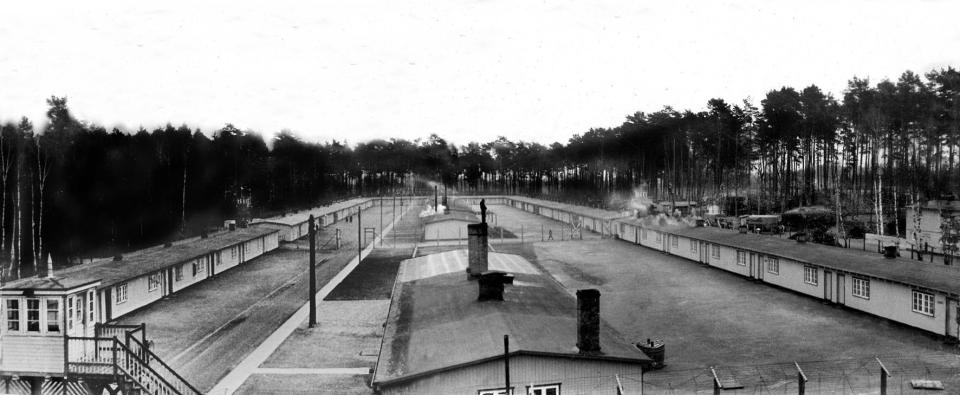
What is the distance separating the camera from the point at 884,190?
6512 centimetres

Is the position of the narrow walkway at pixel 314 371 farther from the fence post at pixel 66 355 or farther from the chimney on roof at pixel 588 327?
the chimney on roof at pixel 588 327

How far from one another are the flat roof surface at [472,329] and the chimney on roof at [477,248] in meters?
0.80

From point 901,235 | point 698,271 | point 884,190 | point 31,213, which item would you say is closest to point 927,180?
point 884,190

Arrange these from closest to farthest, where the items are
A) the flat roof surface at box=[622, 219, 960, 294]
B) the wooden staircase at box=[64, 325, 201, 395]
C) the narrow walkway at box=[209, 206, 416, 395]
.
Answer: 1. the wooden staircase at box=[64, 325, 201, 395]
2. the narrow walkway at box=[209, 206, 416, 395]
3. the flat roof surface at box=[622, 219, 960, 294]

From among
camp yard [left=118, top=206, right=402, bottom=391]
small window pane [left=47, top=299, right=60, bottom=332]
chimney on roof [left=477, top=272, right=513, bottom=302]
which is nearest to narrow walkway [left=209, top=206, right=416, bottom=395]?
camp yard [left=118, top=206, right=402, bottom=391]

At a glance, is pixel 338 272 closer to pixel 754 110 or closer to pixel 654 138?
pixel 754 110

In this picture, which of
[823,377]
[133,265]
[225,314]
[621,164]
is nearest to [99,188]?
[133,265]

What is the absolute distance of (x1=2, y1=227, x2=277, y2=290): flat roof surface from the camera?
1662 centimetres

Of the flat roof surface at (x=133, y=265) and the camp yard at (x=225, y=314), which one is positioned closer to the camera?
the flat roof surface at (x=133, y=265)

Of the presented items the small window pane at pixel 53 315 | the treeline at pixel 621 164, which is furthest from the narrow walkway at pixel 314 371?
the treeline at pixel 621 164

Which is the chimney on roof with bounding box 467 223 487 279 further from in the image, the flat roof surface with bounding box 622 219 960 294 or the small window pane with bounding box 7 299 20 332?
the flat roof surface with bounding box 622 219 960 294

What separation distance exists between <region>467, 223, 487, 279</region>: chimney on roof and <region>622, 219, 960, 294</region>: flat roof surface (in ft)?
53.4

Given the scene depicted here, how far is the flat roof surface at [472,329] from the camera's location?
49.2ft

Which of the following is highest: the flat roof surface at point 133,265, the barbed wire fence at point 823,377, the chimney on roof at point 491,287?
the chimney on roof at point 491,287
